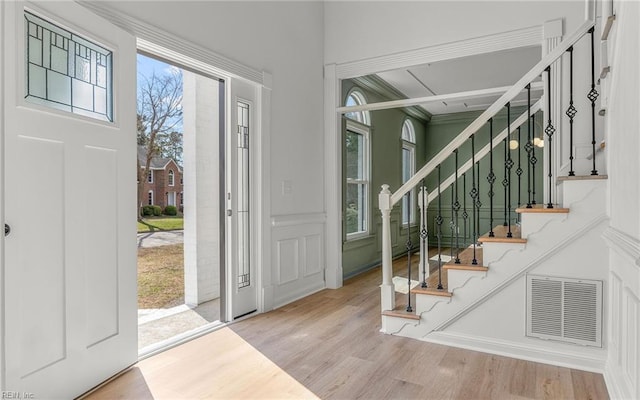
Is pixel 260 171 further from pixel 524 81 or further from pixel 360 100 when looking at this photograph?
pixel 360 100

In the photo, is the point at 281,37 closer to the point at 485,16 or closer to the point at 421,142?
the point at 485,16

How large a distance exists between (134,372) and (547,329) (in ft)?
8.64

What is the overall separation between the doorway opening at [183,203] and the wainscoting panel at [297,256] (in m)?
0.57

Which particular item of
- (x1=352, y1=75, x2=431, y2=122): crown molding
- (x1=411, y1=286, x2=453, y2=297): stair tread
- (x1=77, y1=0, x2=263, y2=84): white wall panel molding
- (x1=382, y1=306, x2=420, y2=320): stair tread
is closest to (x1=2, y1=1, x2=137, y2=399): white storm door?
(x1=77, y1=0, x2=263, y2=84): white wall panel molding

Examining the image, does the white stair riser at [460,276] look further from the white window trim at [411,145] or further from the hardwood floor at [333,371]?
the white window trim at [411,145]

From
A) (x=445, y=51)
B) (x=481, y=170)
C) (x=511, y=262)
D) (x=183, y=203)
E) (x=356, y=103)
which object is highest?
(x=445, y=51)

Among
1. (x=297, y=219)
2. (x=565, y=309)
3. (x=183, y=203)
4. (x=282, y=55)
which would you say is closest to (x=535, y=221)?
(x=565, y=309)

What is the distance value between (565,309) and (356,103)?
3839 millimetres

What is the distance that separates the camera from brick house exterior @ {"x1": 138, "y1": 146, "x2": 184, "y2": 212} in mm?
5145

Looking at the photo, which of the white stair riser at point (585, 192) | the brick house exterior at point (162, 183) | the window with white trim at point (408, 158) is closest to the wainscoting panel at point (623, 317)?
the white stair riser at point (585, 192)

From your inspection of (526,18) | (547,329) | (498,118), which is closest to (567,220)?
(547,329)

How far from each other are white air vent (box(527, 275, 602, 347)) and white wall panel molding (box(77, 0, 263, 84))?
277 cm

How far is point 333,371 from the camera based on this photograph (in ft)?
7.79

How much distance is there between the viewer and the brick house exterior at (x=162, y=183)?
5145 mm
